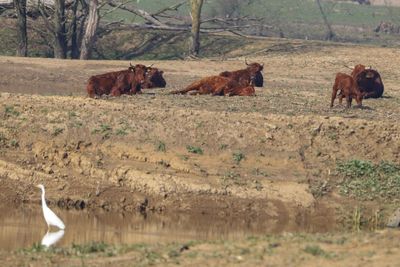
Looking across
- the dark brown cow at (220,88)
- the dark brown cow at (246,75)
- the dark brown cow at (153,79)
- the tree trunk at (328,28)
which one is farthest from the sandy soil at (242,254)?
the tree trunk at (328,28)

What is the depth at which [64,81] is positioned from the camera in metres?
30.0

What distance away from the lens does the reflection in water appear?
1496 centimetres

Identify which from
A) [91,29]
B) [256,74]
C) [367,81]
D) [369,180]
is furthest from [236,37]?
[369,180]

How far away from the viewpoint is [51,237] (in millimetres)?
15625

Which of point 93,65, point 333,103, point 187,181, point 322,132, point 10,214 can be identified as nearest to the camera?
point 10,214

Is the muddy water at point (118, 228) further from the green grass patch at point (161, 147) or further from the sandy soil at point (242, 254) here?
the sandy soil at point (242, 254)

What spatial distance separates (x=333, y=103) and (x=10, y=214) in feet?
27.9

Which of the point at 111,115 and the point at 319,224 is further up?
the point at 111,115

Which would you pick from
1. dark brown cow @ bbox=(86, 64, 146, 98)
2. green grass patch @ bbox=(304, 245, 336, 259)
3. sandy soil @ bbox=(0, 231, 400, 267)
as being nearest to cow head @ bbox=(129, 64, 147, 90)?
dark brown cow @ bbox=(86, 64, 146, 98)

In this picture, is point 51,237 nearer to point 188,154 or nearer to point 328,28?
point 188,154

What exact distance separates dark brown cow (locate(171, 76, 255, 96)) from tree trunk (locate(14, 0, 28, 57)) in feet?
43.5

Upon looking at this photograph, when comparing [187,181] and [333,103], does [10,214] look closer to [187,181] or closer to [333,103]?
[187,181]

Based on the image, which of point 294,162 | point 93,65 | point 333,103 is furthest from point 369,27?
point 294,162

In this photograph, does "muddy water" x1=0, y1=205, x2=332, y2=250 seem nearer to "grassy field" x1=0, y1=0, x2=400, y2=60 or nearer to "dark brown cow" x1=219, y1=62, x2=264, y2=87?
"dark brown cow" x1=219, y1=62, x2=264, y2=87
